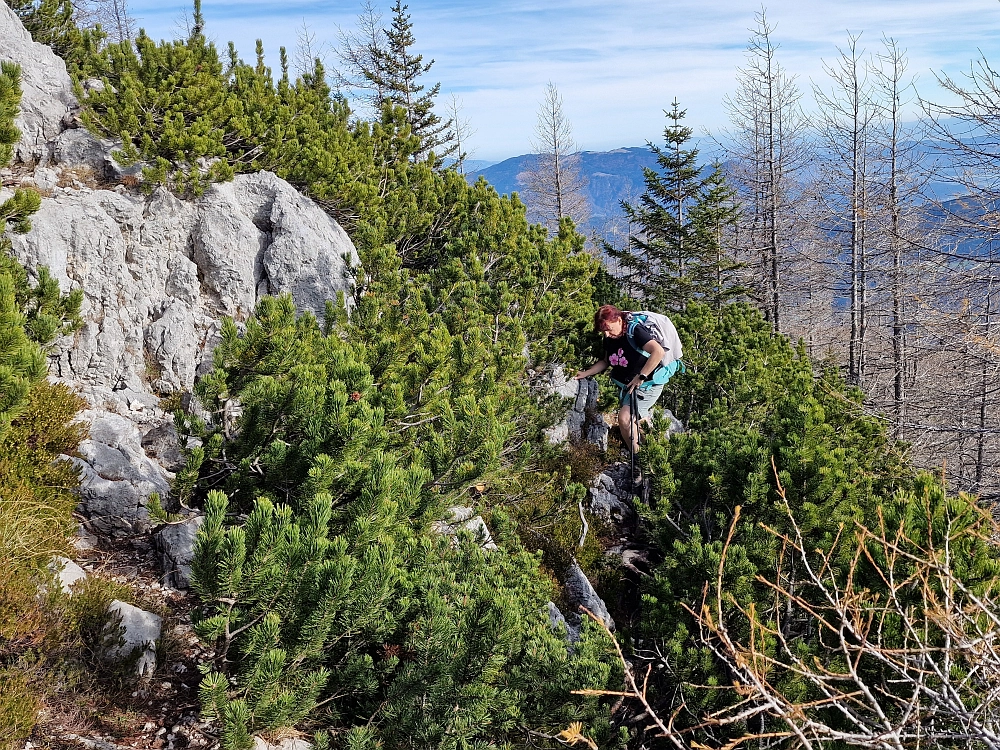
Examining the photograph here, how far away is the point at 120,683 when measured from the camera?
3.45 metres

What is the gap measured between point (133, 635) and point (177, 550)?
83cm

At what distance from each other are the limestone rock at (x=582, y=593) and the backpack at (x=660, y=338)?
2656 millimetres

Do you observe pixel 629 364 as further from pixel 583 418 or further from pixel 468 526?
pixel 468 526

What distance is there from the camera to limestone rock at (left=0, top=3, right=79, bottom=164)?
6.78 metres

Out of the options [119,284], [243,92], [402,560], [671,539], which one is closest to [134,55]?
[243,92]

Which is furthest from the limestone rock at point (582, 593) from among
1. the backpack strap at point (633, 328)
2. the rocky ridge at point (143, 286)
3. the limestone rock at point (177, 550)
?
the limestone rock at point (177, 550)

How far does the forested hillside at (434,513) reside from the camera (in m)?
3.06

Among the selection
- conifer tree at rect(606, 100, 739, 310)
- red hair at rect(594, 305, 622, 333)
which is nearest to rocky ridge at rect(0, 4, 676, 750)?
red hair at rect(594, 305, 622, 333)

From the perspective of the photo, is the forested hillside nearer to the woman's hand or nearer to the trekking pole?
the woman's hand

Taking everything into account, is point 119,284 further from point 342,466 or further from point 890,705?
point 890,705

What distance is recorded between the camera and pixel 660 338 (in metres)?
7.56

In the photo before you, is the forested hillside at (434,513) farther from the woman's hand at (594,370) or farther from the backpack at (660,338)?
the backpack at (660,338)

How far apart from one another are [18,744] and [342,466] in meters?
2.05

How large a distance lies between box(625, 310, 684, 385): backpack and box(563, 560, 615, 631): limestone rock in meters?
2.66
